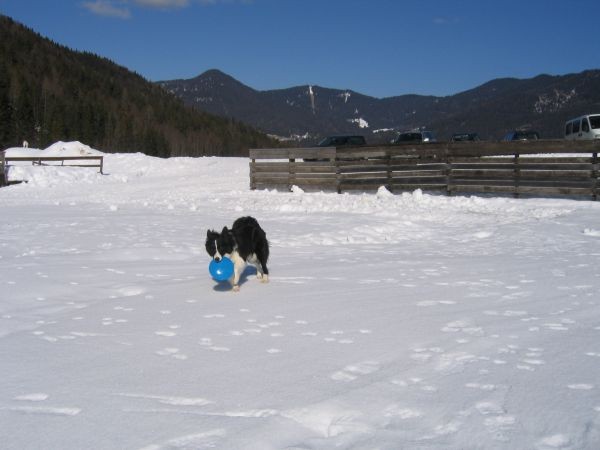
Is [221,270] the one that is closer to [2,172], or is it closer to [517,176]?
[517,176]

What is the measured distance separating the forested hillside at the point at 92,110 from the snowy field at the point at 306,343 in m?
86.9

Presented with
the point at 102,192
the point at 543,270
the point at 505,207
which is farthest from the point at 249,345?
the point at 102,192

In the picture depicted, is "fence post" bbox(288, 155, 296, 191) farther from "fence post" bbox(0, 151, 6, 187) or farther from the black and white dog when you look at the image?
"fence post" bbox(0, 151, 6, 187)

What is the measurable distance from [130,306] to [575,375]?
4625 millimetres

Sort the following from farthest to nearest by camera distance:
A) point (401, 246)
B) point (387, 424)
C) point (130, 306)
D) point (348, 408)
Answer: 1. point (401, 246)
2. point (130, 306)
3. point (348, 408)
4. point (387, 424)

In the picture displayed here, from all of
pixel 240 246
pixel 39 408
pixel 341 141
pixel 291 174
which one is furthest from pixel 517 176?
pixel 39 408

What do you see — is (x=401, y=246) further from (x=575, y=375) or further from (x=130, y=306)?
(x=575, y=375)

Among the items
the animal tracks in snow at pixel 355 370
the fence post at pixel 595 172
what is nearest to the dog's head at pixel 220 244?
the animal tracks in snow at pixel 355 370

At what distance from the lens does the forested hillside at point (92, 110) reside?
96.5 m

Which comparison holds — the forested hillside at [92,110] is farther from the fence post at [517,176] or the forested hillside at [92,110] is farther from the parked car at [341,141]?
the fence post at [517,176]

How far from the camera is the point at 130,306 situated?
6.70 m

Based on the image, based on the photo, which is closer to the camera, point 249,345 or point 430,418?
point 430,418

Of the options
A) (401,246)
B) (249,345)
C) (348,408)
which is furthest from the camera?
(401,246)

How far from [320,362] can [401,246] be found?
692 centimetres
